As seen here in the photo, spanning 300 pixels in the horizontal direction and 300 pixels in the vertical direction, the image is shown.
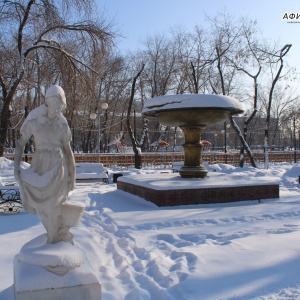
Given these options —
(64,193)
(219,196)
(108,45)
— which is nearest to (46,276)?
(64,193)

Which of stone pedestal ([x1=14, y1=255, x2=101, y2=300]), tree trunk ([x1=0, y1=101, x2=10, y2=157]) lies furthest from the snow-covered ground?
tree trunk ([x1=0, y1=101, x2=10, y2=157])

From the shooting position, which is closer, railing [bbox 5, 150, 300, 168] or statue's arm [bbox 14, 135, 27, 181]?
statue's arm [bbox 14, 135, 27, 181]

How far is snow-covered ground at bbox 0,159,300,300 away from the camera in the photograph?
3697 millimetres

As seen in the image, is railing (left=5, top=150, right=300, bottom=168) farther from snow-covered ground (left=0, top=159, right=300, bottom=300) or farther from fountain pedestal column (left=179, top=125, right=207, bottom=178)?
snow-covered ground (left=0, top=159, right=300, bottom=300)

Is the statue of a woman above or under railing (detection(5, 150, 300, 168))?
above

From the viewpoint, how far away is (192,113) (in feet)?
31.9

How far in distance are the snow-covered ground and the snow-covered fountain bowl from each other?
7.02 feet

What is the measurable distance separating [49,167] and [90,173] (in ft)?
38.2

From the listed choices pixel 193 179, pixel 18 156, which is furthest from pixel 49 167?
pixel 193 179

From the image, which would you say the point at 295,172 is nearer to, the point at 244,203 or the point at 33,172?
the point at 244,203

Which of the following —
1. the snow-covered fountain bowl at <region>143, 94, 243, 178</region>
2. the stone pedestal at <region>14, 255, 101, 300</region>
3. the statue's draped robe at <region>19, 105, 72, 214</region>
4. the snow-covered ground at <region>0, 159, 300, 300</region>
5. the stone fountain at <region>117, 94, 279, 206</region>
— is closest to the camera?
the stone pedestal at <region>14, 255, 101, 300</region>

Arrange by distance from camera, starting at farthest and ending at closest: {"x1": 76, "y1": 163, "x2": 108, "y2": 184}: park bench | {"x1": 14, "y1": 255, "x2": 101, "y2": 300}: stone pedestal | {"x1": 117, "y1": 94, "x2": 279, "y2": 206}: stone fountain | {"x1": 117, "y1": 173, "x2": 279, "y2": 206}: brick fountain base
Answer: {"x1": 76, "y1": 163, "x2": 108, "y2": 184}: park bench, {"x1": 117, "y1": 94, "x2": 279, "y2": 206}: stone fountain, {"x1": 117, "y1": 173, "x2": 279, "y2": 206}: brick fountain base, {"x1": 14, "y1": 255, "x2": 101, "y2": 300}: stone pedestal

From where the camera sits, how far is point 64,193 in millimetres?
3422

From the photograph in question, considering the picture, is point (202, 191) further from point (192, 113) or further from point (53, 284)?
point (53, 284)
